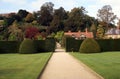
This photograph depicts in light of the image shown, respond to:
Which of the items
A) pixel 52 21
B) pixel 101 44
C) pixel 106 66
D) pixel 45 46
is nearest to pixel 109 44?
pixel 101 44

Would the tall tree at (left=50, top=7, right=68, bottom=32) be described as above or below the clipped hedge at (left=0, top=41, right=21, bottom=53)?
above

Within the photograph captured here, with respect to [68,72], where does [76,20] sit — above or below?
above

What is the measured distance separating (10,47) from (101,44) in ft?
46.6

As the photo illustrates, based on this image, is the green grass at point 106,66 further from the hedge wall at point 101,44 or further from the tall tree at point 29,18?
the tall tree at point 29,18

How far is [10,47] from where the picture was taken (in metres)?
45.7

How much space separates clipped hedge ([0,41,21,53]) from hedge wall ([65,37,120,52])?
25.5ft

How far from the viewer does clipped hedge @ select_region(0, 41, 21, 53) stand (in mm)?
45475

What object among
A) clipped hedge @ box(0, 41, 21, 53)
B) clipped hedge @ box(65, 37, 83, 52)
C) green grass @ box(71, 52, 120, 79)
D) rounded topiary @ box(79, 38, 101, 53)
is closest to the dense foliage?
clipped hedge @ box(0, 41, 21, 53)

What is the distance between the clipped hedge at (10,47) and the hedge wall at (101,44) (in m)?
7.76

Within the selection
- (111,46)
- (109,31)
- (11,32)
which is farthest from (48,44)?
(109,31)

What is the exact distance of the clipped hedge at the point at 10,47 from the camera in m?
45.5

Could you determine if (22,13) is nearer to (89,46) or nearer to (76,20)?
(76,20)

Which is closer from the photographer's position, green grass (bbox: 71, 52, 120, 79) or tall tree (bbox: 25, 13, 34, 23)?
green grass (bbox: 71, 52, 120, 79)

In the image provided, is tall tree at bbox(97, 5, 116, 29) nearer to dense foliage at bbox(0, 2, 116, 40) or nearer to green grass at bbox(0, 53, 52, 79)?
dense foliage at bbox(0, 2, 116, 40)
